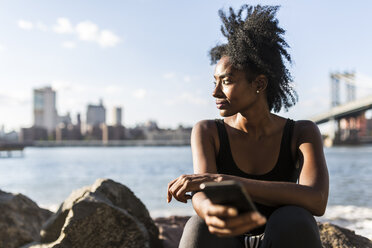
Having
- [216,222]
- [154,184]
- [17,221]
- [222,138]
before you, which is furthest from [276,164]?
[154,184]

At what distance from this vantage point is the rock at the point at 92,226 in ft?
6.87

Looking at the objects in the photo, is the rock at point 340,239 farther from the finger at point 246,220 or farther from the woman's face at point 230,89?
the finger at point 246,220

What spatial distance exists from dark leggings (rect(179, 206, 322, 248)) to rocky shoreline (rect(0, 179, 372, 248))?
1.14m

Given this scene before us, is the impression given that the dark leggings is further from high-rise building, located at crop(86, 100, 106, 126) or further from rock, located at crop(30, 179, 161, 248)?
high-rise building, located at crop(86, 100, 106, 126)

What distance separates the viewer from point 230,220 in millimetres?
832

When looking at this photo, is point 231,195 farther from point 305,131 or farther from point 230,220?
point 305,131

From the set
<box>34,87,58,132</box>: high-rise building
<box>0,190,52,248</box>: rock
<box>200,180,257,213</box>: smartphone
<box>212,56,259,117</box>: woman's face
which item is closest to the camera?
<box>200,180,257,213</box>: smartphone

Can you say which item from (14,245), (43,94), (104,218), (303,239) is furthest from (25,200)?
(43,94)

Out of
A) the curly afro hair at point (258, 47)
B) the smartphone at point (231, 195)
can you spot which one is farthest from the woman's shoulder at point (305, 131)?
the smartphone at point (231, 195)

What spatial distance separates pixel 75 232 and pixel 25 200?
0.87m

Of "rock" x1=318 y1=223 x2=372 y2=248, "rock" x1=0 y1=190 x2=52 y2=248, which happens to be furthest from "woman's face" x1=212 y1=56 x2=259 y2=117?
"rock" x1=0 y1=190 x2=52 y2=248

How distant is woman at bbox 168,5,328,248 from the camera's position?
1.08 meters

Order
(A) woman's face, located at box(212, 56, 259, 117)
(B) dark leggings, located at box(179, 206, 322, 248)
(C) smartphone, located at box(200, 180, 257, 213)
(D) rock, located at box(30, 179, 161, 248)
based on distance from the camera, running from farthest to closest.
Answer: (D) rock, located at box(30, 179, 161, 248) < (A) woman's face, located at box(212, 56, 259, 117) < (B) dark leggings, located at box(179, 206, 322, 248) < (C) smartphone, located at box(200, 180, 257, 213)

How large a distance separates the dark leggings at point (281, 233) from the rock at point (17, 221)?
5.80 ft
